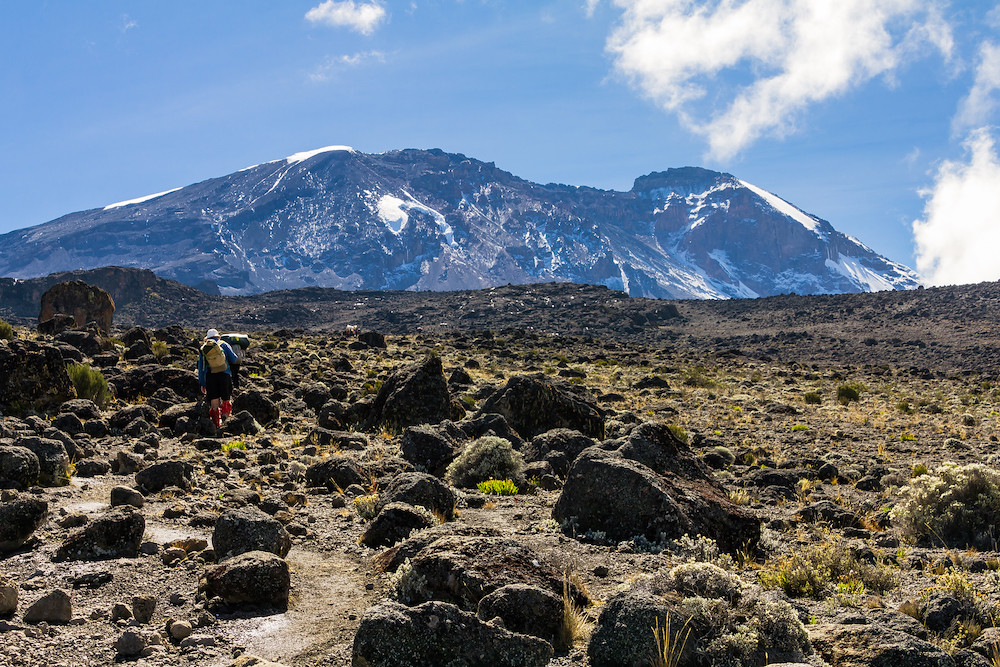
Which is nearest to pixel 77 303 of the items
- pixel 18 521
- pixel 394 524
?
pixel 18 521

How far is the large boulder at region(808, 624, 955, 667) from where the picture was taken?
4074 mm

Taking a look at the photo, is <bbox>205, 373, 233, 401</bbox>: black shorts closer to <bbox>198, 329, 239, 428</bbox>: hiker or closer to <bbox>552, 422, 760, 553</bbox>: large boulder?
<bbox>198, 329, 239, 428</bbox>: hiker

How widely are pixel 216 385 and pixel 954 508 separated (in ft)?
36.7

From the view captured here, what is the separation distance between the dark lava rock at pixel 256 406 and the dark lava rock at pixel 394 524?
23.8ft

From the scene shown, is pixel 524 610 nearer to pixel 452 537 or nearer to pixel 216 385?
pixel 452 537

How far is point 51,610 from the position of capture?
428 cm

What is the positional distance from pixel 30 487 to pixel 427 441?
5.01 meters

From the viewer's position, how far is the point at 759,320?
7394 cm

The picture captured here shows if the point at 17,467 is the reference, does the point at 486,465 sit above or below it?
below

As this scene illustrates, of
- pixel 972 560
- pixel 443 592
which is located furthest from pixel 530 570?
pixel 972 560

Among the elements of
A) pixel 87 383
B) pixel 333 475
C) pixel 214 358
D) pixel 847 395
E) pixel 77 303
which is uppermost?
pixel 77 303

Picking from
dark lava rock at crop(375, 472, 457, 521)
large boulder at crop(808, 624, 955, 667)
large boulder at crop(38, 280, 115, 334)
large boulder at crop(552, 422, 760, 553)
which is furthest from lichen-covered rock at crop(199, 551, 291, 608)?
large boulder at crop(38, 280, 115, 334)

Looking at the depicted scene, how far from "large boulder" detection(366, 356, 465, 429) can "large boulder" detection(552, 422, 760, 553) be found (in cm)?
680

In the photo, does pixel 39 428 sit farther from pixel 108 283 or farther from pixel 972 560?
pixel 108 283
